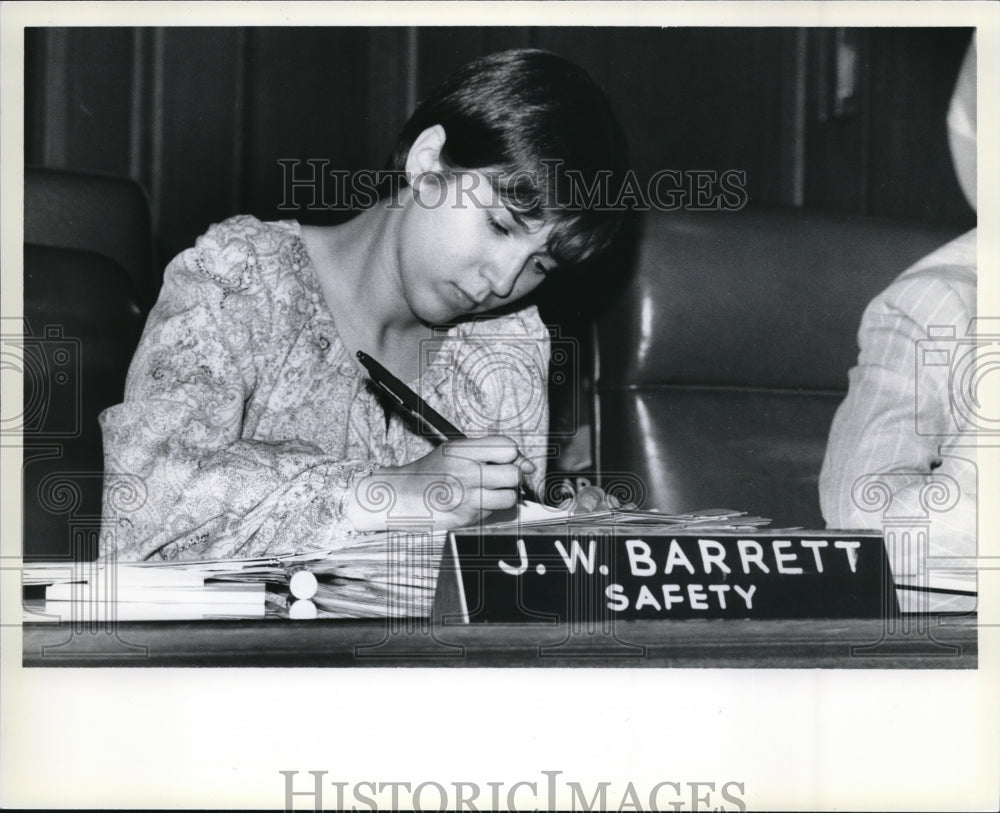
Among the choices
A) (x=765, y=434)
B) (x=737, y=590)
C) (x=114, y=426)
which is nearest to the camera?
(x=737, y=590)

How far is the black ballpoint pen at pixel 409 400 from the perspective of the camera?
1181mm

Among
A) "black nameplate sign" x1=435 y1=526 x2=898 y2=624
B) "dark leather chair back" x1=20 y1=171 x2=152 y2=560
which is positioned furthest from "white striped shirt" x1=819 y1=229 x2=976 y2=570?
"dark leather chair back" x1=20 y1=171 x2=152 y2=560

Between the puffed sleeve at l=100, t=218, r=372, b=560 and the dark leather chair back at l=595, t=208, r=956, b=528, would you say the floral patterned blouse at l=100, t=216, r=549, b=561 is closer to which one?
the puffed sleeve at l=100, t=218, r=372, b=560

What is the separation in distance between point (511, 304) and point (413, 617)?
43cm

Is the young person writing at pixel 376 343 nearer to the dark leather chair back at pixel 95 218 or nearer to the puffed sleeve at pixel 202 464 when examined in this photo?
the puffed sleeve at pixel 202 464

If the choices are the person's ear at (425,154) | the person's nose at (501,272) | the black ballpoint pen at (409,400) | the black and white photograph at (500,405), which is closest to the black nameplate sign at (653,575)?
the black and white photograph at (500,405)

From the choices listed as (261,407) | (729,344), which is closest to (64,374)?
(261,407)

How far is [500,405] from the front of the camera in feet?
4.11

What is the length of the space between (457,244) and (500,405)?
7.5 inches

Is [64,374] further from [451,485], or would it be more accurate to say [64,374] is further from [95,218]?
[451,485]

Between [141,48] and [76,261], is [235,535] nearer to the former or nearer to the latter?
[76,261]

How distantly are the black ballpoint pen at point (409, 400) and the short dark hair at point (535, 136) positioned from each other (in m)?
0.23

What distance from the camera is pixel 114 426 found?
109cm

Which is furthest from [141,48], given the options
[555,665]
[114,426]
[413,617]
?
[555,665]
